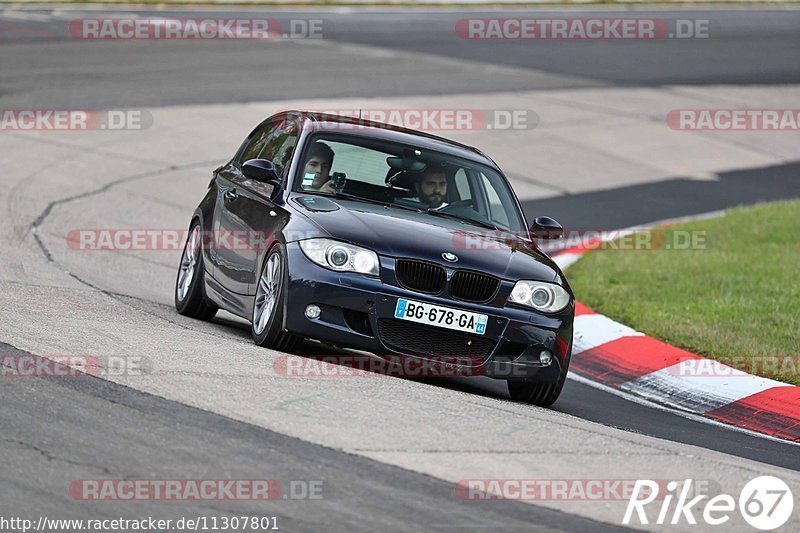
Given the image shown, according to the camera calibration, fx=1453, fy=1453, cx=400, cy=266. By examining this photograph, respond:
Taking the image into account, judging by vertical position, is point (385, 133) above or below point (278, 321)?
above

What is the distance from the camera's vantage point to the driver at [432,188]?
9.70m

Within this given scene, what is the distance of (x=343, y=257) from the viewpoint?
8.51m

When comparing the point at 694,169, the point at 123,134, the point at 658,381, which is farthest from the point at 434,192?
the point at 694,169

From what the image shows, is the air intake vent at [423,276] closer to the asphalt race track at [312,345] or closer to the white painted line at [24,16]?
the asphalt race track at [312,345]

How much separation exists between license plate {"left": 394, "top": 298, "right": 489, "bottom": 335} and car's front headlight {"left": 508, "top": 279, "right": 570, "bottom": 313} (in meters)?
0.28

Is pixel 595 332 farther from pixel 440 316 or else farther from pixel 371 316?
pixel 371 316

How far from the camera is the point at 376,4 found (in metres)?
35.4

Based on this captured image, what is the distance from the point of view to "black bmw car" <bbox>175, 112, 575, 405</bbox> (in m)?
8.47

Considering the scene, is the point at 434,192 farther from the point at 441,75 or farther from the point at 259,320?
the point at 441,75

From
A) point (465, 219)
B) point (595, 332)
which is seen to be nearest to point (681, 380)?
point (595, 332)

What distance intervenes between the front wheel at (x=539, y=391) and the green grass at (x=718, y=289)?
221 centimetres

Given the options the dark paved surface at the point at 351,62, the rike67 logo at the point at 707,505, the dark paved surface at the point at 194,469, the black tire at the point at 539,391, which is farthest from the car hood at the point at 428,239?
the dark paved surface at the point at 351,62

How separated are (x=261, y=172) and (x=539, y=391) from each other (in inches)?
90.4

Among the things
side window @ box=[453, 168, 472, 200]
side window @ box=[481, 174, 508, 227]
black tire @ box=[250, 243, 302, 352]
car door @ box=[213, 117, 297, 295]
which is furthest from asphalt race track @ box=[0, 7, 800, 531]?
side window @ box=[453, 168, 472, 200]
